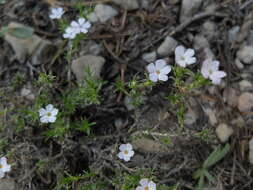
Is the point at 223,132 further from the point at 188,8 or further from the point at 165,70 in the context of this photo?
the point at 188,8

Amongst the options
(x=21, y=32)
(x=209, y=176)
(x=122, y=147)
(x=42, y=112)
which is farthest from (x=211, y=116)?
(x=21, y=32)

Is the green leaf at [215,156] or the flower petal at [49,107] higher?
the flower petal at [49,107]

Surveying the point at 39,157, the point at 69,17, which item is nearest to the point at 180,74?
the point at 39,157

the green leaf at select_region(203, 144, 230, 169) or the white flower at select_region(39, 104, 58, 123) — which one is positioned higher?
the white flower at select_region(39, 104, 58, 123)

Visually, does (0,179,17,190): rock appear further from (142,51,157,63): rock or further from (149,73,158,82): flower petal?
(142,51,157,63): rock

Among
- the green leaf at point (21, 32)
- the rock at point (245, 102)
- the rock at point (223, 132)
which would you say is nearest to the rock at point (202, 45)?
the rock at point (245, 102)

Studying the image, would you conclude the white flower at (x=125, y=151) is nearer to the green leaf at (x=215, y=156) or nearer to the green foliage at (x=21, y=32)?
the green leaf at (x=215, y=156)

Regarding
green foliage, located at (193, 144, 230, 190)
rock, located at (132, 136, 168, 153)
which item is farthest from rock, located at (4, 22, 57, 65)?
green foliage, located at (193, 144, 230, 190)
